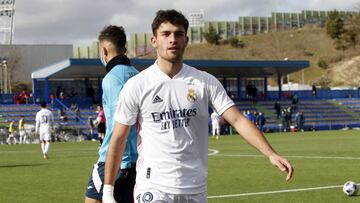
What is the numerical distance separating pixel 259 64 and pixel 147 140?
2417 inches

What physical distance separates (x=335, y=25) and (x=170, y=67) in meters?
140

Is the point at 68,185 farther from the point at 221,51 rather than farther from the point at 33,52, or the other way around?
the point at 221,51

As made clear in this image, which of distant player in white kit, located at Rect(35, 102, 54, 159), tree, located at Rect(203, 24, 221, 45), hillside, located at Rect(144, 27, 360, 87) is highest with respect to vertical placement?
tree, located at Rect(203, 24, 221, 45)

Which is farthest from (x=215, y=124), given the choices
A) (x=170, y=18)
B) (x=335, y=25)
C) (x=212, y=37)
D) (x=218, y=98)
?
(x=335, y=25)

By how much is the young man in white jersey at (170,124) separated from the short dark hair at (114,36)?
1.66 metres

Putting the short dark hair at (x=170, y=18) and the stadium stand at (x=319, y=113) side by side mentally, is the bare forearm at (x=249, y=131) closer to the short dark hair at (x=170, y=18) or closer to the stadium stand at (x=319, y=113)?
the short dark hair at (x=170, y=18)

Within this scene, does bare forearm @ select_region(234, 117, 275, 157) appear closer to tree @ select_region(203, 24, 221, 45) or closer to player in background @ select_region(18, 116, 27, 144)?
player in background @ select_region(18, 116, 27, 144)

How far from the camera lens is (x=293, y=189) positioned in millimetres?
15125

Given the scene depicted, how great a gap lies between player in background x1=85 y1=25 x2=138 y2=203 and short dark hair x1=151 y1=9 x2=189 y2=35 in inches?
63.7

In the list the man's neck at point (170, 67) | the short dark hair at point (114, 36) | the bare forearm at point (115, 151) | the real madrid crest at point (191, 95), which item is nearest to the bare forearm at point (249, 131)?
the real madrid crest at point (191, 95)

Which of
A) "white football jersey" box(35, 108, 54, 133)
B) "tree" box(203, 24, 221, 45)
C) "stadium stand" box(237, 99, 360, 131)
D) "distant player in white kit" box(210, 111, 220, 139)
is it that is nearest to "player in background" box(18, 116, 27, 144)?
"distant player in white kit" box(210, 111, 220, 139)

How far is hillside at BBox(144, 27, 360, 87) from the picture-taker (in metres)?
124

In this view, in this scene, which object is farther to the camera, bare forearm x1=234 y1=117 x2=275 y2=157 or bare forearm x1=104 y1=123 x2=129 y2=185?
bare forearm x1=104 y1=123 x2=129 y2=185

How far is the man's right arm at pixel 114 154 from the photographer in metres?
5.94
